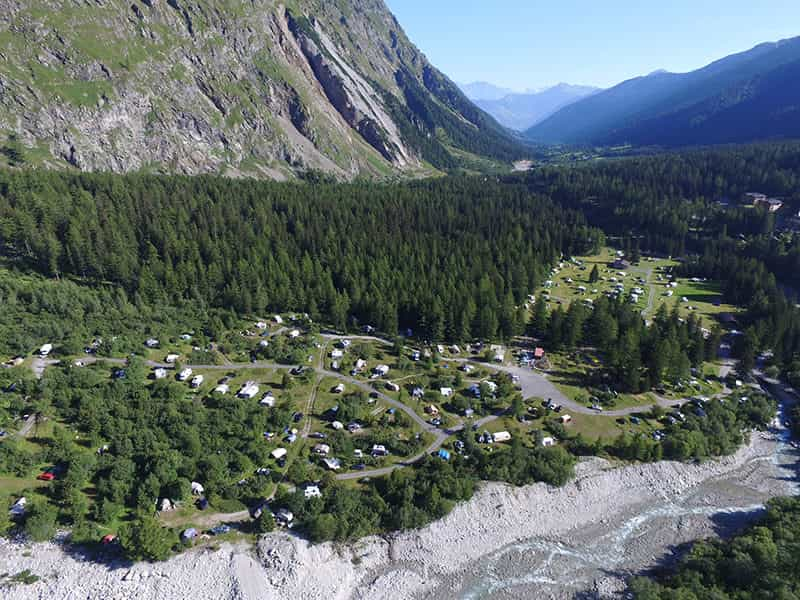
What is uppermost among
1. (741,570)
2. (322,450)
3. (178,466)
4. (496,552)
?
(178,466)

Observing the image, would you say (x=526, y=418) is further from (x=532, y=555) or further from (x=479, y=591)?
(x=479, y=591)

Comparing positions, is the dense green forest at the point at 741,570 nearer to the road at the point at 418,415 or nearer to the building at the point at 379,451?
the road at the point at 418,415

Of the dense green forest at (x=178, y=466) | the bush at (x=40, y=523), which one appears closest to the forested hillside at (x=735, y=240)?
the dense green forest at (x=178, y=466)

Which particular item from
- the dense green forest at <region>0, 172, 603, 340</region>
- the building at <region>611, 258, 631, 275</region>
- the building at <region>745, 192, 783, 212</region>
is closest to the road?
the dense green forest at <region>0, 172, 603, 340</region>

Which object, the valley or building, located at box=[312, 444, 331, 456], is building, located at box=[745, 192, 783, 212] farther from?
building, located at box=[312, 444, 331, 456]

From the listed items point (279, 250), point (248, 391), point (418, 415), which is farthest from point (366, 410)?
point (279, 250)

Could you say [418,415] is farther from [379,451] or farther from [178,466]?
[178,466]

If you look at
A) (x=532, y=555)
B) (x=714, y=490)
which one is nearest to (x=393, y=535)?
(x=532, y=555)
